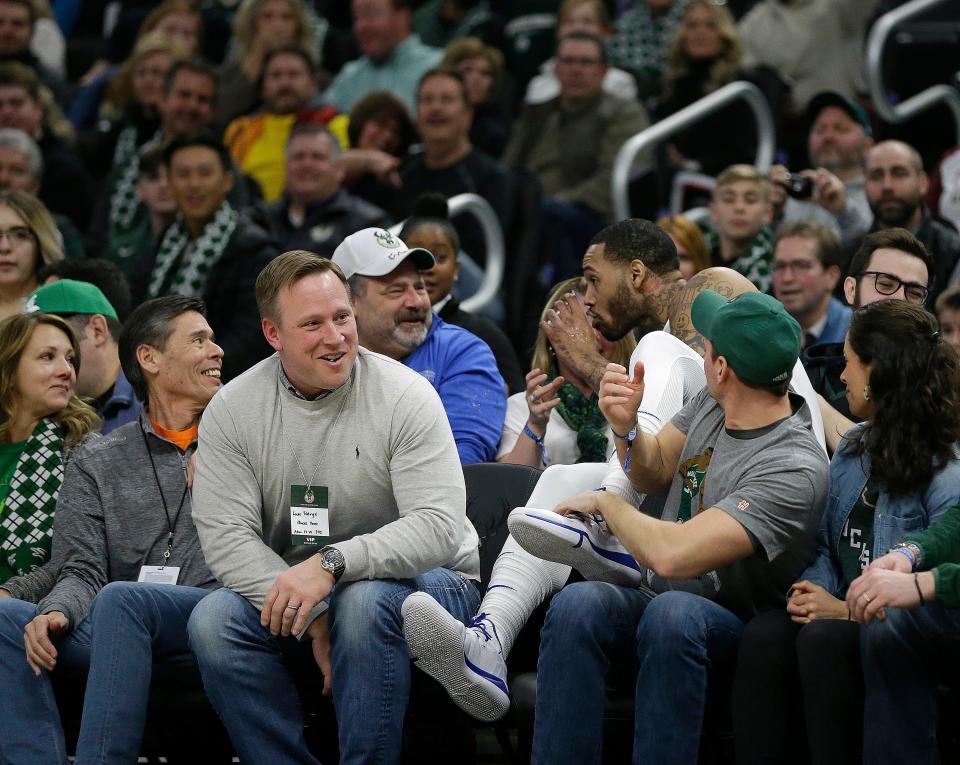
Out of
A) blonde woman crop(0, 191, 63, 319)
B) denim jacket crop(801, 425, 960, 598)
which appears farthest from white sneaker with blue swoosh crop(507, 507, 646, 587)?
blonde woman crop(0, 191, 63, 319)

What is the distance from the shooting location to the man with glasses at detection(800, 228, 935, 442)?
4.89 meters

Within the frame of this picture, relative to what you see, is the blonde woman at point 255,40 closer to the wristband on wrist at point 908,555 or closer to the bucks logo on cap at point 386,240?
the bucks logo on cap at point 386,240

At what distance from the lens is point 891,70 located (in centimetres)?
828

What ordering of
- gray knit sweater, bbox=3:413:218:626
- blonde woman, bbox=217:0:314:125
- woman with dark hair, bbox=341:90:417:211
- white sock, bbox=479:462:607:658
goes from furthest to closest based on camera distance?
blonde woman, bbox=217:0:314:125 → woman with dark hair, bbox=341:90:417:211 → gray knit sweater, bbox=3:413:218:626 → white sock, bbox=479:462:607:658

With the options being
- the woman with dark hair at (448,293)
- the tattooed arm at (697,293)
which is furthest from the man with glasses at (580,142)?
the tattooed arm at (697,293)

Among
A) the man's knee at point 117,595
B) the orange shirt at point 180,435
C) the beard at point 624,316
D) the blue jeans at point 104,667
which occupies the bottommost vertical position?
the blue jeans at point 104,667

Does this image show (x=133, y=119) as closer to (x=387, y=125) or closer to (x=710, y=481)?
(x=387, y=125)

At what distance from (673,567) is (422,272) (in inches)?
87.9

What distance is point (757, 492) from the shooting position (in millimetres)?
3758

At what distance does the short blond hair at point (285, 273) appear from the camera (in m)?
4.25

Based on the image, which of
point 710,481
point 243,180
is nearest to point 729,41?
point 243,180

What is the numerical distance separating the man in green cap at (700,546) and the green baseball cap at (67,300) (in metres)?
2.25

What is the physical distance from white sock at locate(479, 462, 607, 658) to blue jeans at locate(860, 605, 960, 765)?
98cm

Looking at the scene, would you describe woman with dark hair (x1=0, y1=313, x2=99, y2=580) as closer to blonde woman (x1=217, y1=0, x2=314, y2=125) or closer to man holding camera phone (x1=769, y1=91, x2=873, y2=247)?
man holding camera phone (x1=769, y1=91, x2=873, y2=247)
